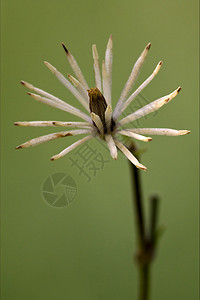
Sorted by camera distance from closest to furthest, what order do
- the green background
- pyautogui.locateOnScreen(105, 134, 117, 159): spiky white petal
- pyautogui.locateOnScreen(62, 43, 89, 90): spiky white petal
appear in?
pyautogui.locateOnScreen(105, 134, 117, 159): spiky white petal
pyautogui.locateOnScreen(62, 43, 89, 90): spiky white petal
the green background

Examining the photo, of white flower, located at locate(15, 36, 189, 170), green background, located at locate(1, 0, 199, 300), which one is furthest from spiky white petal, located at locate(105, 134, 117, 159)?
green background, located at locate(1, 0, 199, 300)

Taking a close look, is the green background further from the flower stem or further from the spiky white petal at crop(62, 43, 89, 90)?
the spiky white petal at crop(62, 43, 89, 90)

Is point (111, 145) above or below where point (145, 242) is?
above

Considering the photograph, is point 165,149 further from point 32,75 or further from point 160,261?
point 32,75

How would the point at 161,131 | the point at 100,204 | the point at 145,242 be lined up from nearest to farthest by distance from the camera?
the point at 161,131
the point at 145,242
the point at 100,204

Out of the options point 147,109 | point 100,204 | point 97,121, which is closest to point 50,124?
point 97,121

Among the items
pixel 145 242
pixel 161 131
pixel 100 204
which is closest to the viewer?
pixel 161 131

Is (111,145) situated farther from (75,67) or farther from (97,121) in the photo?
(75,67)

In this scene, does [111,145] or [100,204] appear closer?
[111,145]
